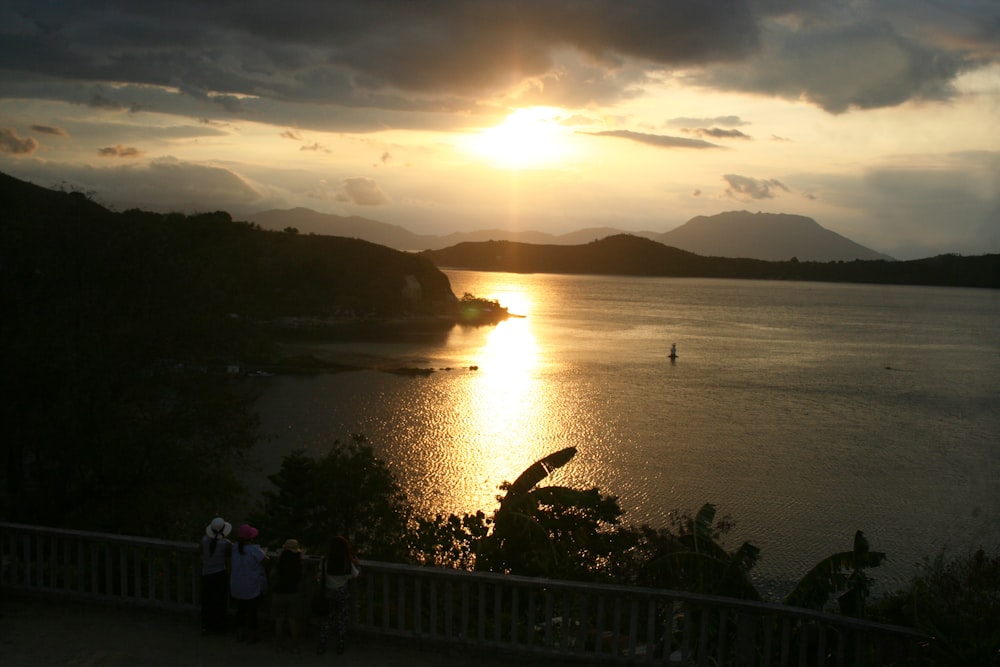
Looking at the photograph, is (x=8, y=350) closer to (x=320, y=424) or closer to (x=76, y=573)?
(x=76, y=573)

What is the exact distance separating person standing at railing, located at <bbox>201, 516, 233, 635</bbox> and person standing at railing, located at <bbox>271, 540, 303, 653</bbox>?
1.97 feet

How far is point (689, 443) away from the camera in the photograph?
40.8 meters

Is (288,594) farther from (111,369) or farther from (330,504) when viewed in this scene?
(111,369)

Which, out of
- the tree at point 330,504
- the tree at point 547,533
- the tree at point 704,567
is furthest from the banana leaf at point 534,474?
the tree at point 330,504

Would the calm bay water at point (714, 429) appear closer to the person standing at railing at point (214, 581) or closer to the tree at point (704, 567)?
the tree at point (704, 567)

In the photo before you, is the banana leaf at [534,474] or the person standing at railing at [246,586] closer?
the person standing at railing at [246,586]

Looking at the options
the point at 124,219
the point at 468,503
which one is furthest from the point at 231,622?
the point at 468,503

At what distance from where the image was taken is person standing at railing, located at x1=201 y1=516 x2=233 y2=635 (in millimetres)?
8227

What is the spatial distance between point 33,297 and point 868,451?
3769cm

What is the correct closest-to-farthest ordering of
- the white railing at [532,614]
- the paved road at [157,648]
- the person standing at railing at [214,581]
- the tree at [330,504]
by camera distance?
1. the white railing at [532,614]
2. the paved road at [157,648]
3. the person standing at railing at [214,581]
4. the tree at [330,504]

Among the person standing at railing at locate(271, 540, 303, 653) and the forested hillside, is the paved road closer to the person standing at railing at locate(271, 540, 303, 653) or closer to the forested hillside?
the person standing at railing at locate(271, 540, 303, 653)

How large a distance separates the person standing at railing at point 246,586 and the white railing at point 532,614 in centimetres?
49

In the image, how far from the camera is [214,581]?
8234 millimetres

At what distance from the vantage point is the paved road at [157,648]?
770 centimetres
